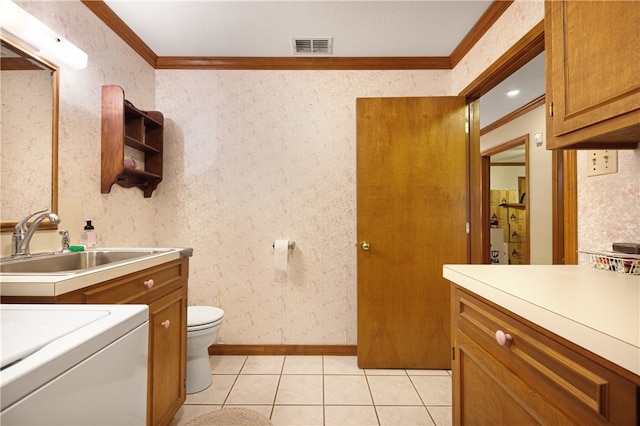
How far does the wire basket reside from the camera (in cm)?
96

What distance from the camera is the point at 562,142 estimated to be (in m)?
0.99

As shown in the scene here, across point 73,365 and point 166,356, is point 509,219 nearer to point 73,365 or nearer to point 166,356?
point 166,356

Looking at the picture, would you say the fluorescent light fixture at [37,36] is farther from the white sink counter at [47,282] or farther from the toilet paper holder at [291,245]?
the toilet paper holder at [291,245]

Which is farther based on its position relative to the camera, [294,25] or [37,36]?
[294,25]

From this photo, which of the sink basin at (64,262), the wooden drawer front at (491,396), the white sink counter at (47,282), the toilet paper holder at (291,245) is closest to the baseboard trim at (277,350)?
the toilet paper holder at (291,245)

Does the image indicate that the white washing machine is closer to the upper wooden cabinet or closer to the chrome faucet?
the chrome faucet

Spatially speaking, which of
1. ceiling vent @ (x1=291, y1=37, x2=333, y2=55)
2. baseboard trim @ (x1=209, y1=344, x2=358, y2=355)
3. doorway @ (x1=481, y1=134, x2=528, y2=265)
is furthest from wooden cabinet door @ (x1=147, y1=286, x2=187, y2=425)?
doorway @ (x1=481, y1=134, x2=528, y2=265)

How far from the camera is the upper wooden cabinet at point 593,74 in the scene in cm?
75

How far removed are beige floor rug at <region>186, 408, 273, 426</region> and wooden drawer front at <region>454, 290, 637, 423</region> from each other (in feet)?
4.07

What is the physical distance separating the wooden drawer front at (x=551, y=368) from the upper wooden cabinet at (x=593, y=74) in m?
0.61

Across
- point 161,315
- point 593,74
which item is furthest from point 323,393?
point 593,74

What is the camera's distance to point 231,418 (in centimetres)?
154

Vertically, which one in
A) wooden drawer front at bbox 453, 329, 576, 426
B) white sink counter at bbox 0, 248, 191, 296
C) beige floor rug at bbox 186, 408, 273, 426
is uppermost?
white sink counter at bbox 0, 248, 191, 296

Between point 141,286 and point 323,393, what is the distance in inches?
49.6
